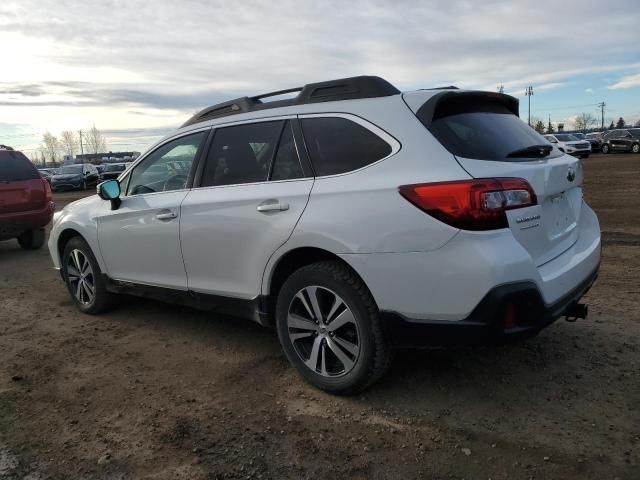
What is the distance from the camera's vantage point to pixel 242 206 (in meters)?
3.57

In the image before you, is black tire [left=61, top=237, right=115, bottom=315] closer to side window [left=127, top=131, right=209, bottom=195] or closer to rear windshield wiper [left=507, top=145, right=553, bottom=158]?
side window [left=127, top=131, right=209, bottom=195]

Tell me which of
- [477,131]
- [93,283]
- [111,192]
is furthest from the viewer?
[93,283]

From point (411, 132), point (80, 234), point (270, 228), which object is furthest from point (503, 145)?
point (80, 234)

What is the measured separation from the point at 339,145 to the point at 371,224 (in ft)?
2.01

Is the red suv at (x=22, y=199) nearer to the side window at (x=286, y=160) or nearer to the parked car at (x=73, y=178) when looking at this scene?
the side window at (x=286, y=160)

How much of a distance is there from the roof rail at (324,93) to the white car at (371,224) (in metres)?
0.01

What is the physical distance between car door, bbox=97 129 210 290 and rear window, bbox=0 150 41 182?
4938 mm

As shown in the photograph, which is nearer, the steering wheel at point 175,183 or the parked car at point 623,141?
the steering wheel at point 175,183

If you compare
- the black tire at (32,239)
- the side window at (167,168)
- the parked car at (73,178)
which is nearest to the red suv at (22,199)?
the black tire at (32,239)

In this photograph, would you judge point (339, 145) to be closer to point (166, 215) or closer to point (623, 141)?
point (166, 215)

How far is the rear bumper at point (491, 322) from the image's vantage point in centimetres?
266

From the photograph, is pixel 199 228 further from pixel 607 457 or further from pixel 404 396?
pixel 607 457

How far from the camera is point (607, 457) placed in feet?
8.59

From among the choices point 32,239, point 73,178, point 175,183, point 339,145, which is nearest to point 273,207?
point 339,145
